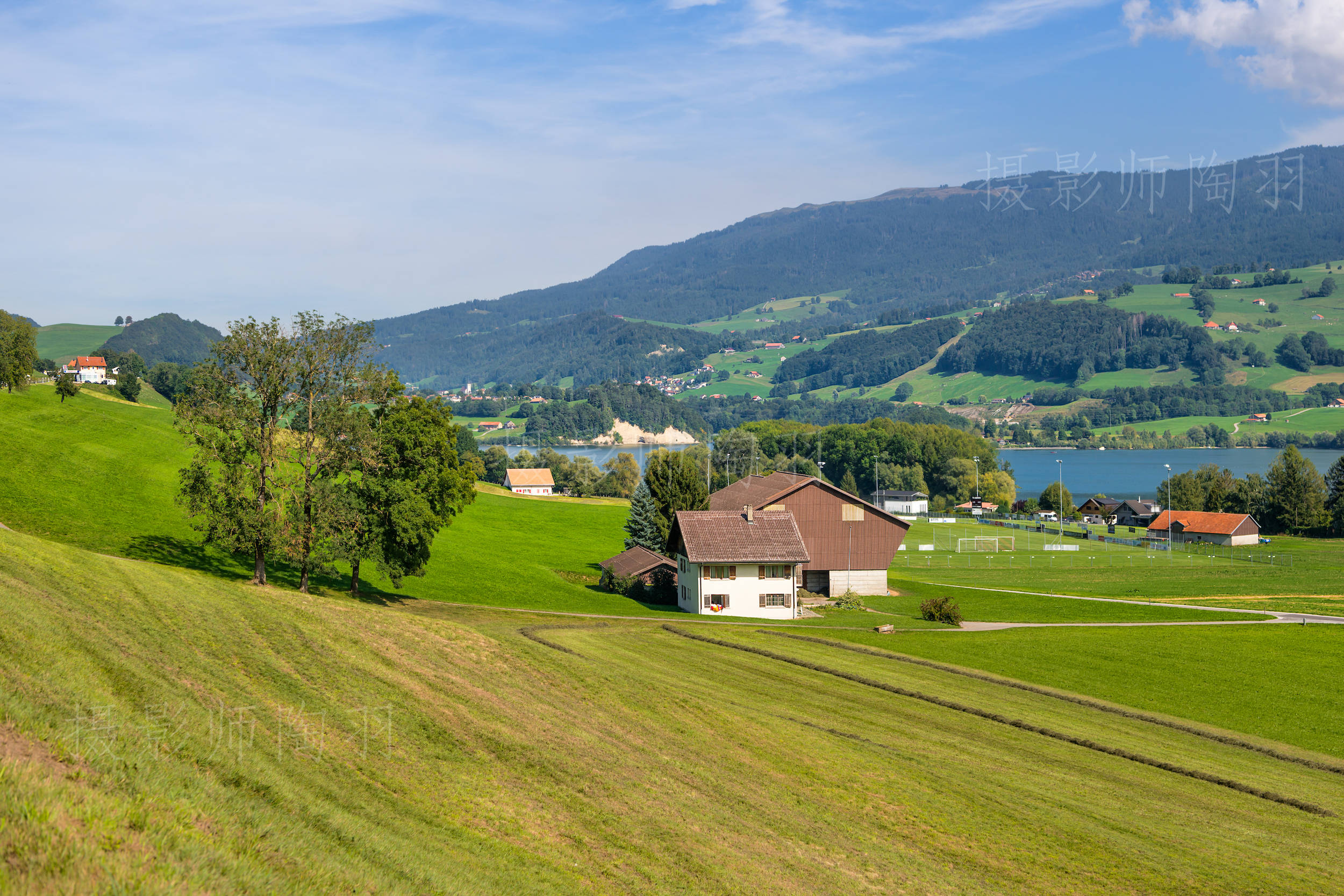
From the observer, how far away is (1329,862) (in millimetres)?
21656

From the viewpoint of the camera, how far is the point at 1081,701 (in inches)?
1533

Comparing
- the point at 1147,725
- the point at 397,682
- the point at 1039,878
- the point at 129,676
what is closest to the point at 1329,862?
the point at 1039,878

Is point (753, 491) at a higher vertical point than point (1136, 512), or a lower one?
higher

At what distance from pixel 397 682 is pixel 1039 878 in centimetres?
1582

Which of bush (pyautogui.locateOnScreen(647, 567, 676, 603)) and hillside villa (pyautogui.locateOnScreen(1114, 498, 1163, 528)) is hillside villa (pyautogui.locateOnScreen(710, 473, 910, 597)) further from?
hillside villa (pyautogui.locateOnScreen(1114, 498, 1163, 528))

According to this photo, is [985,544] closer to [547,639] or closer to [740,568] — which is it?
[740,568]

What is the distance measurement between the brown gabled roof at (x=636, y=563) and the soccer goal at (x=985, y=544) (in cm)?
6228

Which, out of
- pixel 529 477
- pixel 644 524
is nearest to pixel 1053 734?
pixel 644 524

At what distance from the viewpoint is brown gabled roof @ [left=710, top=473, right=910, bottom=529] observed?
7569 centimetres

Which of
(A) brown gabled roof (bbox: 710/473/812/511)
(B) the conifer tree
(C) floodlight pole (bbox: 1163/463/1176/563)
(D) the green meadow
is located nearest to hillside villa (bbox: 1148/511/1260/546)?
(C) floodlight pole (bbox: 1163/463/1176/563)

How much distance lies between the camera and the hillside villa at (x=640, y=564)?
2697 inches

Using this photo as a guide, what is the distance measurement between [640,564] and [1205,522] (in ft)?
371

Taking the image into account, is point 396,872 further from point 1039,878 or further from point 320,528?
point 320,528

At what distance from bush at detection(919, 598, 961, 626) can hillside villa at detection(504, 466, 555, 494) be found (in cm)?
12453
